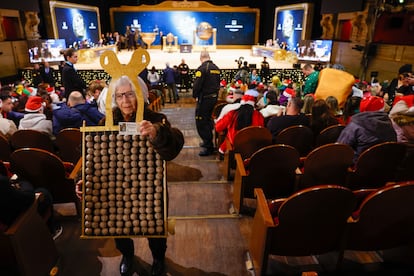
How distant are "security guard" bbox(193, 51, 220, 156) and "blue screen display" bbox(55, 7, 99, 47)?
37.5 feet

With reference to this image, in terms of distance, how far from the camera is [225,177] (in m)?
3.50

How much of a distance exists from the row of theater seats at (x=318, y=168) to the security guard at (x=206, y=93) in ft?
5.79

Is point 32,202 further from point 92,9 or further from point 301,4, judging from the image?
point 92,9

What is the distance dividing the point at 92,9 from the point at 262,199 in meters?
17.3

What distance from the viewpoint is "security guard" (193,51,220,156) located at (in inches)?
170

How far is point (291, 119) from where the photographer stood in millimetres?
3170

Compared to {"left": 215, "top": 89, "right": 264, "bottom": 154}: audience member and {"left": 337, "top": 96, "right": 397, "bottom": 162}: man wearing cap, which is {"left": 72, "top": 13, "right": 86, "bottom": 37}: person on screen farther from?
{"left": 337, "top": 96, "right": 397, "bottom": 162}: man wearing cap

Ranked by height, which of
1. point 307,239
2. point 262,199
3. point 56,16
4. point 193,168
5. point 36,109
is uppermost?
point 56,16

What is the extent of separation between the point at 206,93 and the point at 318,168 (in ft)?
7.76

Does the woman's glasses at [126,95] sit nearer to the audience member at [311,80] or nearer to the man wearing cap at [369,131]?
the man wearing cap at [369,131]

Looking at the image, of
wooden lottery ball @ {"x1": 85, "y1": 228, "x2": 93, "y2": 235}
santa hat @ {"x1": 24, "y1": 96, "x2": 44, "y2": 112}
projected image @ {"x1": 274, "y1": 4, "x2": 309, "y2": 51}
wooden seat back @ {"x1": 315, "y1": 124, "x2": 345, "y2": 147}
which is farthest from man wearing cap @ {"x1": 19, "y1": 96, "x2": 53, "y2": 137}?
projected image @ {"x1": 274, "y1": 4, "x2": 309, "y2": 51}

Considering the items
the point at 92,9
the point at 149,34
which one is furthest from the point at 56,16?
the point at 149,34

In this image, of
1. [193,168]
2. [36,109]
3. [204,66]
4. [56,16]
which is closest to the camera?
[36,109]

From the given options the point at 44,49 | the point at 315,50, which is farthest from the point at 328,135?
the point at 44,49
